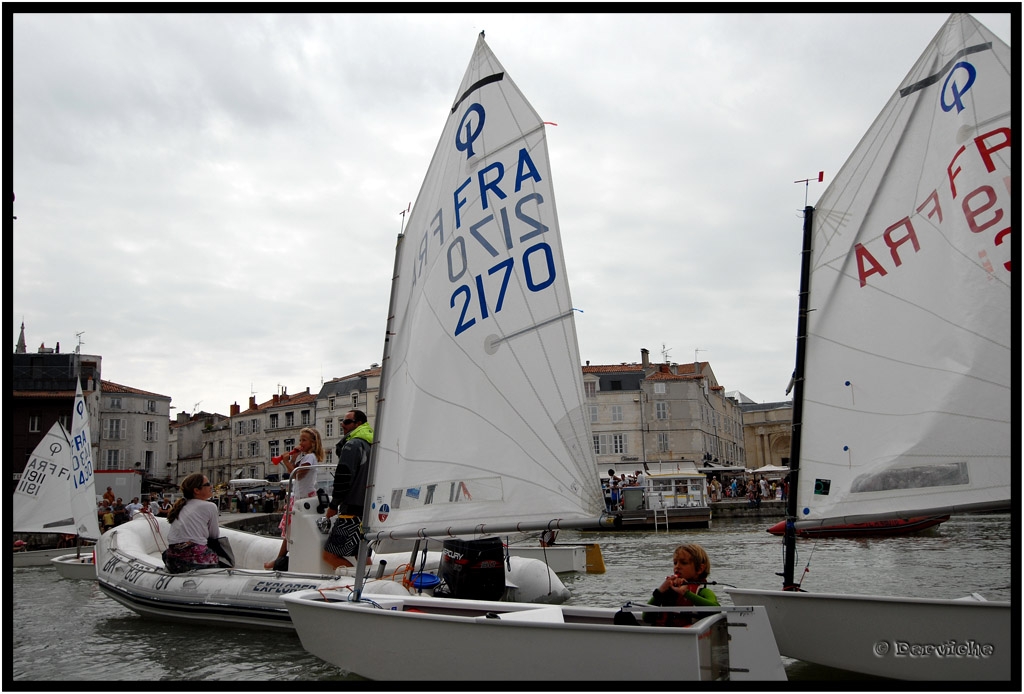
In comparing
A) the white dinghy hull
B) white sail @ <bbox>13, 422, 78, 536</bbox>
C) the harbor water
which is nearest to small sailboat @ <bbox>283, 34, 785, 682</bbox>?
the harbor water

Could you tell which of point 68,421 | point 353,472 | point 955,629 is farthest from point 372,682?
point 68,421

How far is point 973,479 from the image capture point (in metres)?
5.96

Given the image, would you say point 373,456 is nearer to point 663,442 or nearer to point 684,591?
point 684,591

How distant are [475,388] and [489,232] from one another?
4.34 ft

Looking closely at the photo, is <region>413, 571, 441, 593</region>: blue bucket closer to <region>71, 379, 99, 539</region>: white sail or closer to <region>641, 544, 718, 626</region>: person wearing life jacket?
<region>641, 544, 718, 626</region>: person wearing life jacket

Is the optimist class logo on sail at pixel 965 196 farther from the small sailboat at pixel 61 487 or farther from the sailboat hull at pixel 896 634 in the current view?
the small sailboat at pixel 61 487

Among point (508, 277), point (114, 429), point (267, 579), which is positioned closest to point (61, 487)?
point (267, 579)

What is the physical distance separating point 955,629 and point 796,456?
170cm

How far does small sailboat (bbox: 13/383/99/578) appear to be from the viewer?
1752 centimetres

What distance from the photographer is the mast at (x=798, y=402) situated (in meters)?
6.73

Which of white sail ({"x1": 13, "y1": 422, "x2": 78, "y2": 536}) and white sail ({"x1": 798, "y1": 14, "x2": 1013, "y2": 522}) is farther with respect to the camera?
white sail ({"x1": 13, "y1": 422, "x2": 78, "y2": 536})

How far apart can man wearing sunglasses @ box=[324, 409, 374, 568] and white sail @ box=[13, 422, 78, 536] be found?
1212 centimetres

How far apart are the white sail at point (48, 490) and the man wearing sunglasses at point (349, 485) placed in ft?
39.8

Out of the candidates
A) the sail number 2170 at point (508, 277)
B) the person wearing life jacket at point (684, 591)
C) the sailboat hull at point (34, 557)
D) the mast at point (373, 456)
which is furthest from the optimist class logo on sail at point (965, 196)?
the sailboat hull at point (34, 557)
